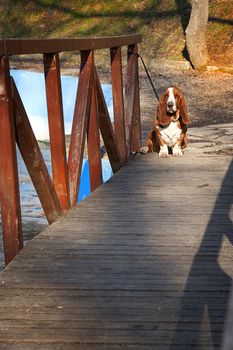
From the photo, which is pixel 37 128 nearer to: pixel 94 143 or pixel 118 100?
pixel 118 100

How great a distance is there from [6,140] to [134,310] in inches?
45.1

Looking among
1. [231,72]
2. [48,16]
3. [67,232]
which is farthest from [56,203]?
[48,16]

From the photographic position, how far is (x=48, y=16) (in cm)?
2781

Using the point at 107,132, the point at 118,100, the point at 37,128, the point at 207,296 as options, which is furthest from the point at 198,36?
the point at 207,296

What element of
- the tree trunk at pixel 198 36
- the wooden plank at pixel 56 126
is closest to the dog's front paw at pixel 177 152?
the wooden plank at pixel 56 126

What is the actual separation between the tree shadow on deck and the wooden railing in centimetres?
99

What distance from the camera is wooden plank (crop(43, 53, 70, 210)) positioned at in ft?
15.6

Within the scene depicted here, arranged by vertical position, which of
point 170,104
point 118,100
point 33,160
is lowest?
point 170,104

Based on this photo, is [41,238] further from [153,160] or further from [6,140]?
[153,160]

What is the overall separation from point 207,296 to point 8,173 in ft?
3.95

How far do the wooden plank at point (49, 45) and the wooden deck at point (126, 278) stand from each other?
42.7 inches

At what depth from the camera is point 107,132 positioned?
6.62 m

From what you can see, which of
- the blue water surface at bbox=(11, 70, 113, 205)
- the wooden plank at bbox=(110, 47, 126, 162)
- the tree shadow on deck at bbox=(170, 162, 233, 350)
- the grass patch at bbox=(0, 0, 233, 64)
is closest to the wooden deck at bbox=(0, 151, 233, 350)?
the tree shadow on deck at bbox=(170, 162, 233, 350)

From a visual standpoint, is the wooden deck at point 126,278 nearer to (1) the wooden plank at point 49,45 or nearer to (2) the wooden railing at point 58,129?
(2) the wooden railing at point 58,129
